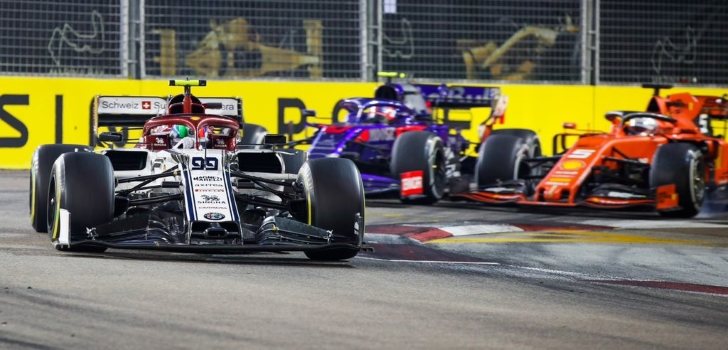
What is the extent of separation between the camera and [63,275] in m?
9.10

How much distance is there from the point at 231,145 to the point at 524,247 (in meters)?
2.63

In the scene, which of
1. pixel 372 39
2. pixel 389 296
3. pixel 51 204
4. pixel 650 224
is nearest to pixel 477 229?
pixel 650 224

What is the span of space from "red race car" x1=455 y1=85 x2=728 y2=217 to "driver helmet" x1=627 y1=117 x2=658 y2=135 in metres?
0.01

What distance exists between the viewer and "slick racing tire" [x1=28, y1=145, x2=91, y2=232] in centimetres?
1242

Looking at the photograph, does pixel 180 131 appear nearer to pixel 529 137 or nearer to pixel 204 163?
pixel 204 163

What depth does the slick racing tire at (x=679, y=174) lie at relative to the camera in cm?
1662

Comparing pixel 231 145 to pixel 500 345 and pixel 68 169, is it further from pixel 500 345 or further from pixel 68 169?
pixel 500 345

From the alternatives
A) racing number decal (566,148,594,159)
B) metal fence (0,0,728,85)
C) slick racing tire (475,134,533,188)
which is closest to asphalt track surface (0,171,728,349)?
racing number decal (566,148,594,159)

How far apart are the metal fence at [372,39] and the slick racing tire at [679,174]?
7.62 metres

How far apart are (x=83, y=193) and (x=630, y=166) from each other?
8.82m

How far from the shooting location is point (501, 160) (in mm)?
18062

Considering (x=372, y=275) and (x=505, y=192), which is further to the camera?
(x=505, y=192)

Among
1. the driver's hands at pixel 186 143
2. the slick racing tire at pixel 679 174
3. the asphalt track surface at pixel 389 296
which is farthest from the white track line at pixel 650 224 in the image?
the driver's hands at pixel 186 143

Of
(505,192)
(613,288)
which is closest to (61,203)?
(613,288)
